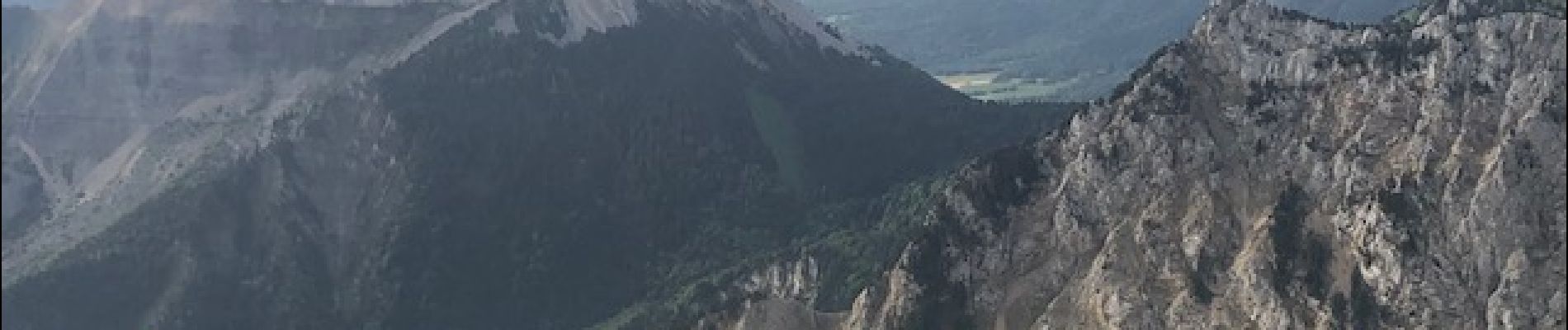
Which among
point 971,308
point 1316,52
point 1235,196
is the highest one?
point 1316,52

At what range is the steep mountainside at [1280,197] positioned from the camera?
14412 cm

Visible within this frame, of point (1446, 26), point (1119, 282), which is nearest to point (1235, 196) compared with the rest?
point (1119, 282)

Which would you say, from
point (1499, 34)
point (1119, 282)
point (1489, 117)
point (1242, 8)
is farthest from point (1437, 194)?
point (1242, 8)

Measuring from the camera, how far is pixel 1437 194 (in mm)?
148125

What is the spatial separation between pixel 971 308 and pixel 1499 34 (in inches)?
2344

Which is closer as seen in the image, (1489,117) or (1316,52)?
(1489,117)

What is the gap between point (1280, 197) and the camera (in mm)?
160000

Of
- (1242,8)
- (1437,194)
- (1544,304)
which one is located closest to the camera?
(1544,304)

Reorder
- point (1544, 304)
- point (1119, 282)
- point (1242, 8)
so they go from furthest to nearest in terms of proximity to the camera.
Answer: point (1242, 8), point (1119, 282), point (1544, 304)

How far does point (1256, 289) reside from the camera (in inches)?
5979

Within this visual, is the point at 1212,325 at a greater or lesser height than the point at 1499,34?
lesser

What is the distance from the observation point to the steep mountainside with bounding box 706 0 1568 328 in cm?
14412

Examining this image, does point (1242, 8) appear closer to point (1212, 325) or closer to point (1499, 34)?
point (1499, 34)

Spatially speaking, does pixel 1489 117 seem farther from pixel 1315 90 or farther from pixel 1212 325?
pixel 1212 325
